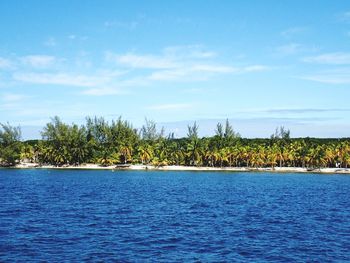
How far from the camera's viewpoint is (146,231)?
48.5 metres

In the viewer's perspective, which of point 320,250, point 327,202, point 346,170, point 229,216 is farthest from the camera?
point 346,170

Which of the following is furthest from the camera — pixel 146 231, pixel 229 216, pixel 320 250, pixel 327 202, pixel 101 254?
pixel 327 202

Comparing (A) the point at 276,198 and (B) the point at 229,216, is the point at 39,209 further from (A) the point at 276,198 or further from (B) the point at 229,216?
A: (A) the point at 276,198

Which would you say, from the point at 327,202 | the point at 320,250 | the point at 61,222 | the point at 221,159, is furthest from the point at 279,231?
the point at 221,159

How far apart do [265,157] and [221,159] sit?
19337 millimetres

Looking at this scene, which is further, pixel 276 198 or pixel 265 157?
pixel 265 157

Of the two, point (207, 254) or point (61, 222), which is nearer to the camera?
point (207, 254)

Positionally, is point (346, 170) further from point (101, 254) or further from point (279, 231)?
point (101, 254)

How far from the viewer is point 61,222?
174 ft

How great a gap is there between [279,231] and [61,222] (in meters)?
26.2

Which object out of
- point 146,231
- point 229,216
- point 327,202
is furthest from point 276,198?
point 146,231

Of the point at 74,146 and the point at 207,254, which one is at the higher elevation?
the point at 74,146

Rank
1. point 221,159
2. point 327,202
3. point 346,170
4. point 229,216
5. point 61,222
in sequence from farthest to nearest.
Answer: point 221,159
point 346,170
point 327,202
point 229,216
point 61,222

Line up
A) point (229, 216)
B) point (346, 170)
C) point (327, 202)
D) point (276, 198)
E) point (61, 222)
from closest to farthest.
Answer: point (61, 222)
point (229, 216)
point (327, 202)
point (276, 198)
point (346, 170)
